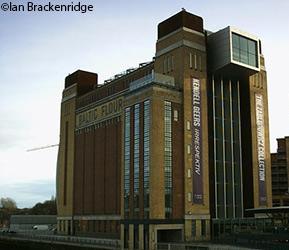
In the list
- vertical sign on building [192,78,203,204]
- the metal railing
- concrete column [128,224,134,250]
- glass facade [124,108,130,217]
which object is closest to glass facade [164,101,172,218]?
vertical sign on building [192,78,203,204]

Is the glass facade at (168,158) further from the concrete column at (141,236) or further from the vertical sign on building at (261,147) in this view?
the vertical sign on building at (261,147)

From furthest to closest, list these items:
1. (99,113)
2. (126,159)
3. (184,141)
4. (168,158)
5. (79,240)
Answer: (99,113)
(79,240)
(126,159)
(184,141)
(168,158)

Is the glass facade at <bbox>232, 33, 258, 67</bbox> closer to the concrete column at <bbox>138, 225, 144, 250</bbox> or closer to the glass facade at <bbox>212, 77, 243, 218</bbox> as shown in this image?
the glass facade at <bbox>212, 77, 243, 218</bbox>

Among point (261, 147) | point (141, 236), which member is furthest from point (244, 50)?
point (141, 236)

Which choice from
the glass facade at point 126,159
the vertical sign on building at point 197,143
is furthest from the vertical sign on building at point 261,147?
the glass facade at point 126,159

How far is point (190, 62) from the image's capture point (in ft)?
271

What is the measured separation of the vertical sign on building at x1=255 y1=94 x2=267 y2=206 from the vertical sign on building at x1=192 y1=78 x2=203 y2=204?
15.4m

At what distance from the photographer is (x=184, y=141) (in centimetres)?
7888

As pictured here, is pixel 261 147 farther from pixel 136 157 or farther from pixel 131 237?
pixel 131 237

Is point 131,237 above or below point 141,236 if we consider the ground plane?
below

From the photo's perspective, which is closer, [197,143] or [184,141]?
[184,141]

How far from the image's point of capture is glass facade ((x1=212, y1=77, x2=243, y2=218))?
84.4 meters

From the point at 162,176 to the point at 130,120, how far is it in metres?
12.4

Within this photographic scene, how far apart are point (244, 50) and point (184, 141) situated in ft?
68.6
